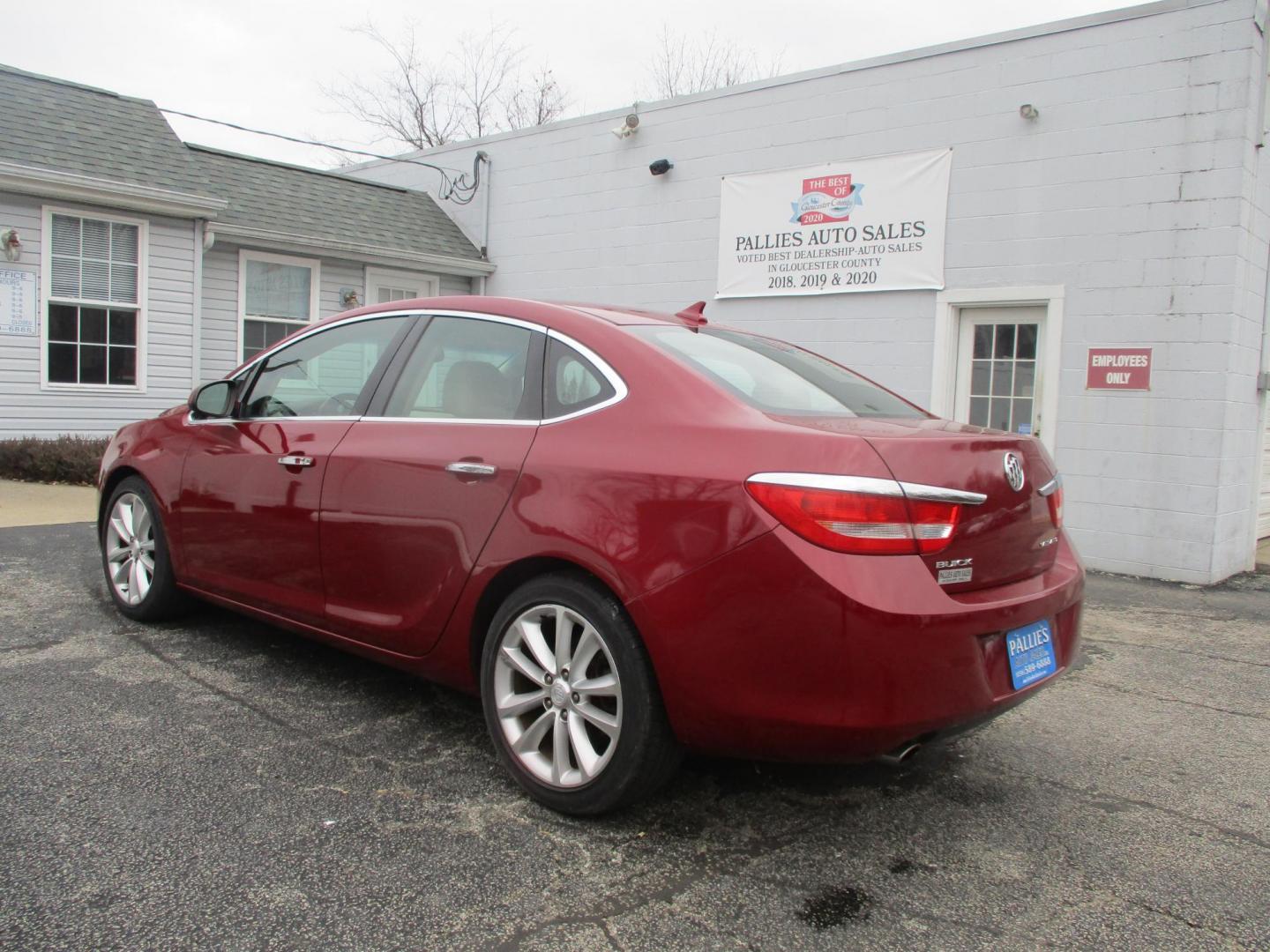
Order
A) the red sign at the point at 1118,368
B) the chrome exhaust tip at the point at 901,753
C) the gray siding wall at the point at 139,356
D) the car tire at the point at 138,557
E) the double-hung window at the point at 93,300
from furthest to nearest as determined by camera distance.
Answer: the double-hung window at the point at 93,300 < the gray siding wall at the point at 139,356 < the red sign at the point at 1118,368 < the car tire at the point at 138,557 < the chrome exhaust tip at the point at 901,753

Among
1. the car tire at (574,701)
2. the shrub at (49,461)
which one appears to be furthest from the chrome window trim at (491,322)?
the shrub at (49,461)

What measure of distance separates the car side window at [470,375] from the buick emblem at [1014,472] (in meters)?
1.37

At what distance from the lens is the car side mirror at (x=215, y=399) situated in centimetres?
426

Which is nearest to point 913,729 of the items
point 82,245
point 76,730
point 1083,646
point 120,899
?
point 120,899

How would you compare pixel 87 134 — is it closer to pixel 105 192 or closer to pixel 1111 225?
pixel 105 192

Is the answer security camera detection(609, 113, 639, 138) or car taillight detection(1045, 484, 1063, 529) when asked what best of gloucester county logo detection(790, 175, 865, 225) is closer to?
security camera detection(609, 113, 639, 138)

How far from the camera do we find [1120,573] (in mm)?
7742

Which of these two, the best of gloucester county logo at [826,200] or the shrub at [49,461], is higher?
the best of gloucester county logo at [826,200]

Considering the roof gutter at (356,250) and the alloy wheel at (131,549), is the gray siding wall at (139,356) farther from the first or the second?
the alloy wheel at (131,549)

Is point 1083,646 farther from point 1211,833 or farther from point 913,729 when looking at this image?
point 913,729

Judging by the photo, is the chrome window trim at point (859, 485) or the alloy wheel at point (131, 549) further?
the alloy wheel at point (131, 549)

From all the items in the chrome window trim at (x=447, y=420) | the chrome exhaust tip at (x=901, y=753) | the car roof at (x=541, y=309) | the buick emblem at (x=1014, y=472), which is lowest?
the chrome exhaust tip at (x=901, y=753)

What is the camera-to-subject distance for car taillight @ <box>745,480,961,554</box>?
95.3 inches

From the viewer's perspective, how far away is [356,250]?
39.2ft
